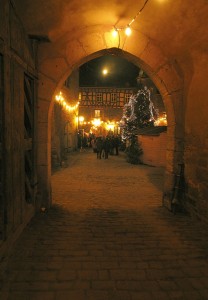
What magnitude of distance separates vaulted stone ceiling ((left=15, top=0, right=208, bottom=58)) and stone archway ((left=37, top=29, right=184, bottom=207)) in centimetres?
20

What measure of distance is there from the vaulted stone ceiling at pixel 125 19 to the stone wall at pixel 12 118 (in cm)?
44

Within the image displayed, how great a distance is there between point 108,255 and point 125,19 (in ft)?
15.2

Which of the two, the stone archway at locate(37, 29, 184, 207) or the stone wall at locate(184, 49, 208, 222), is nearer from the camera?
the stone wall at locate(184, 49, 208, 222)

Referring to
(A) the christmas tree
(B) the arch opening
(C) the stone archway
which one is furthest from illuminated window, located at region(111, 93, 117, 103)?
(C) the stone archway

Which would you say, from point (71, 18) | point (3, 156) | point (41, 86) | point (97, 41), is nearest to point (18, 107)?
point (3, 156)

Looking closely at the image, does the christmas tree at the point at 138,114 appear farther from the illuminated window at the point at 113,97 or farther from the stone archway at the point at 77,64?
the illuminated window at the point at 113,97

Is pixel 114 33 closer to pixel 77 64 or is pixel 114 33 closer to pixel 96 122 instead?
pixel 77 64

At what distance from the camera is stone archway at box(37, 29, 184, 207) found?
5660mm

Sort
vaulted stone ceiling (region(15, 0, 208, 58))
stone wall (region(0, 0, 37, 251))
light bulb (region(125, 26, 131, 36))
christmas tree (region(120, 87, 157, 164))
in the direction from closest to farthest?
stone wall (region(0, 0, 37, 251)) < vaulted stone ceiling (region(15, 0, 208, 58)) < light bulb (region(125, 26, 131, 36)) < christmas tree (region(120, 87, 157, 164))

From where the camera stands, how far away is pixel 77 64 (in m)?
6.02

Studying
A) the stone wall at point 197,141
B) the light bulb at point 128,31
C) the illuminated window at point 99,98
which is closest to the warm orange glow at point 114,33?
the light bulb at point 128,31

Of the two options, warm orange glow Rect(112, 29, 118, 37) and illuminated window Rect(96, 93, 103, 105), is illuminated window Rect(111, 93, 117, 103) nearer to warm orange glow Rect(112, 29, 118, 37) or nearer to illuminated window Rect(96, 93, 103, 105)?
illuminated window Rect(96, 93, 103, 105)

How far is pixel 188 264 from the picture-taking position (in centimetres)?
359

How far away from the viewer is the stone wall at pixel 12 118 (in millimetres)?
3445
